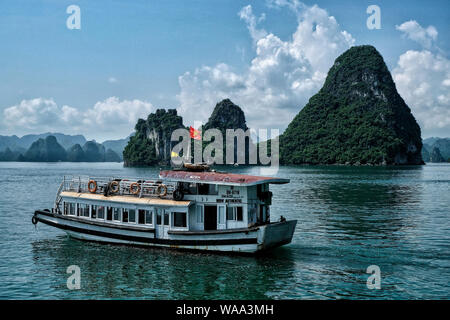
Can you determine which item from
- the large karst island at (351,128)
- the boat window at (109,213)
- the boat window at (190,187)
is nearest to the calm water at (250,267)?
the boat window at (109,213)

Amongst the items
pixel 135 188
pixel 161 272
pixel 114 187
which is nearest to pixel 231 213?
pixel 161 272

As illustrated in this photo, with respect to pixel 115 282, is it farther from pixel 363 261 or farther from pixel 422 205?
pixel 422 205

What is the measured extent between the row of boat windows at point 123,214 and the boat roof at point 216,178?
5.30 ft

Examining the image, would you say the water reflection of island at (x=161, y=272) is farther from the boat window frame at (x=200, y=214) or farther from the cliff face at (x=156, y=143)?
the cliff face at (x=156, y=143)

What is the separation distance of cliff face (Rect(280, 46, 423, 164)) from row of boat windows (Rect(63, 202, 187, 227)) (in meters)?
148

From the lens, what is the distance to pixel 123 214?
2067 cm

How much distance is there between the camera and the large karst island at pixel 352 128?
166 m

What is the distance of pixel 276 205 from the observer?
37.9 metres

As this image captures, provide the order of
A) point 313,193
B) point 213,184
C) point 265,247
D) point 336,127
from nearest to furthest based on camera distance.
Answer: point 265,247
point 213,184
point 313,193
point 336,127

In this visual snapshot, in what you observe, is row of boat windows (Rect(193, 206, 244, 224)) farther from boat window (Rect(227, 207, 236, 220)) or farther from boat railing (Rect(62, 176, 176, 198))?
boat railing (Rect(62, 176, 176, 198))

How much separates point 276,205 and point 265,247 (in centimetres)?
1985

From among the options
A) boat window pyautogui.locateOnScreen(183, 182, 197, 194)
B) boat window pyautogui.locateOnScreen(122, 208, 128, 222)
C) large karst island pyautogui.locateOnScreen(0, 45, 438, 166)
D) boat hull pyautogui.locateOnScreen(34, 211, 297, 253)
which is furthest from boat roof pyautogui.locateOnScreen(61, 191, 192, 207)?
large karst island pyautogui.locateOnScreen(0, 45, 438, 166)

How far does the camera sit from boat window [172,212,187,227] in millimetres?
19422
